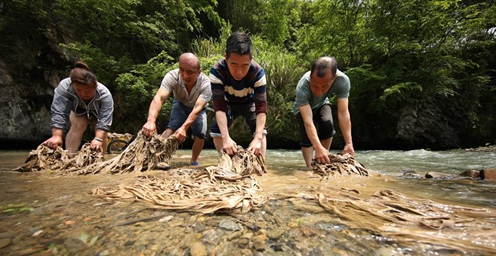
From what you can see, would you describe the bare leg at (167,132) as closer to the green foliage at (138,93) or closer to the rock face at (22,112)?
the green foliage at (138,93)

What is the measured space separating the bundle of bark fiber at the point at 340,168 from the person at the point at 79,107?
10.1 ft

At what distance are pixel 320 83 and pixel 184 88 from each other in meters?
2.05

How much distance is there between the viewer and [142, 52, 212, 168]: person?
2.98m

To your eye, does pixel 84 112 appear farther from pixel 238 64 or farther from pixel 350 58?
pixel 350 58

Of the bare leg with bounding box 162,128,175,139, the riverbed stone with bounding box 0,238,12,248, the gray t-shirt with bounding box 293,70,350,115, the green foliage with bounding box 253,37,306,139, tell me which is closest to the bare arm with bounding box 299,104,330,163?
the gray t-shirt with bounding box 293,70,350,115

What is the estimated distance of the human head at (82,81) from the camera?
113 inches

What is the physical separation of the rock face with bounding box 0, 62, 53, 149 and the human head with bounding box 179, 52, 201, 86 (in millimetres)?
10153

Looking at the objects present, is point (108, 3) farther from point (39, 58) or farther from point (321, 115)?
point (321, 115)

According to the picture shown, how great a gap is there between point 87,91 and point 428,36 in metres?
10.4

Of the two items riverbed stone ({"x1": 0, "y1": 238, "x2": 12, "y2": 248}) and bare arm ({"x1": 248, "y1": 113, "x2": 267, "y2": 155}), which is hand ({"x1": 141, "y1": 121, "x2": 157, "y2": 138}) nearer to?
bare arm ({"x1": 248, "y1": 113, "x2": 267, "y2": 155})

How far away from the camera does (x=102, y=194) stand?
1472mm

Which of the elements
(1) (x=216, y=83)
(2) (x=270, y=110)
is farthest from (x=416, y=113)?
(1) (x=216, y=83)

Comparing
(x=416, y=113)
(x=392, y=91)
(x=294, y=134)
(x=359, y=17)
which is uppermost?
(x=359, y=17)

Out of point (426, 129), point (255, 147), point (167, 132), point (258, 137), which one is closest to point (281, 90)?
point (426, 129)
